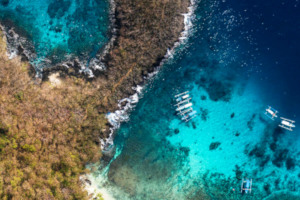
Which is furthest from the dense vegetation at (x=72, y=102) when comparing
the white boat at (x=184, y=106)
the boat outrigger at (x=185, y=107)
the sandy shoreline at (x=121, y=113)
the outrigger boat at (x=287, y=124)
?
the outrigger boat at (x=287, y=124)

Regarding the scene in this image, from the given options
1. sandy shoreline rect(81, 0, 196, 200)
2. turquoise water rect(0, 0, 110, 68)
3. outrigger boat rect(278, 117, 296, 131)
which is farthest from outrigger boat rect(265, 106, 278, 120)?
turquoise water rect(0, 0, 110, 68)

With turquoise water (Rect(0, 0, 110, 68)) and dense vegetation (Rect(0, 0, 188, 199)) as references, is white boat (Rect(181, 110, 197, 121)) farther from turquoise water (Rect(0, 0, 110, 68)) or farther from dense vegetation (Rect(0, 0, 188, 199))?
turquoise water (Rect(0, 0, 110, 68))

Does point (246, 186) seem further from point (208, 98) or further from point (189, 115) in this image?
point (208, 98)

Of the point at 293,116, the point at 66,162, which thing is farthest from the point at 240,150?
the point at 66,162

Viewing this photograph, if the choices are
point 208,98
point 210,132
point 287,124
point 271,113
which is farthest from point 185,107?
point 287,124

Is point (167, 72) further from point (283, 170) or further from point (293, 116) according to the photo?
point (283, 170)

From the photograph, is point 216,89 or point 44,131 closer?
point 44,131
